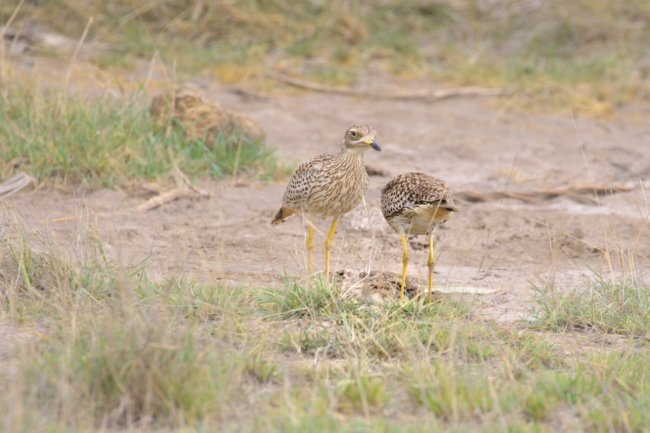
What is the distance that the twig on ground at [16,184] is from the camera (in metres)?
7.30

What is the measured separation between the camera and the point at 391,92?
1116 centimetres

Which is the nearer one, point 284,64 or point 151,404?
point 151,404

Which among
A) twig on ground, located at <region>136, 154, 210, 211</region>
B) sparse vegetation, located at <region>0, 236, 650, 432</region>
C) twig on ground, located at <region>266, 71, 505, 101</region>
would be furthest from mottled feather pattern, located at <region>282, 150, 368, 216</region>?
twig on ground, located at <region>266, 71, 505, 101</region>

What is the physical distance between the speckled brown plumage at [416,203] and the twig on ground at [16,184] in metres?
2.78

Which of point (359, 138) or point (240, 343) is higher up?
point (359, 138)

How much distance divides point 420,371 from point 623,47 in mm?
8876

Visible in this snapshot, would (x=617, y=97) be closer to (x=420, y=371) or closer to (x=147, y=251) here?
(x=147, y=251)

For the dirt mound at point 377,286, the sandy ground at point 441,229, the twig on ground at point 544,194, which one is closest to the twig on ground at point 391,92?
the sandy ground at point 441,229

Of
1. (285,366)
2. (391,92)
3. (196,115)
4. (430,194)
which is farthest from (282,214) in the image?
(391,92)

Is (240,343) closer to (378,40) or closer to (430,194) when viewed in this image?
(430,194)

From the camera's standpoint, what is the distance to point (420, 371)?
4.34 meters

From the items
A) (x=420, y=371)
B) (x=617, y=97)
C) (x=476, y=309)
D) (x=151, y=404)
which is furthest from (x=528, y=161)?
(x=151, y=404)

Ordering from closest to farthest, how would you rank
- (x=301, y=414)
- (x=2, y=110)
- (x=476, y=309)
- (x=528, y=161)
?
(x=301, y=414) → (x=476, y=309) → (x=2, y=110) → (x=528, y=161)

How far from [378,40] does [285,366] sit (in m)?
8.25
